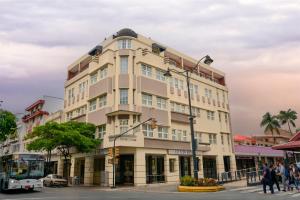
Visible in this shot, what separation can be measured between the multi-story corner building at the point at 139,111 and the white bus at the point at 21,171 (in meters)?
Result: 9.97

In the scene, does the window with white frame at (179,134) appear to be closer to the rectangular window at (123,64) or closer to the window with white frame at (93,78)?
the rectangular window at (123,64)

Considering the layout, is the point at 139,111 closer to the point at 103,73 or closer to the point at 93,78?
the point at 103,73

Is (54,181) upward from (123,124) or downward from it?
downward

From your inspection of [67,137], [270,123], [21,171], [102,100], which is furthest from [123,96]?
[270,123]

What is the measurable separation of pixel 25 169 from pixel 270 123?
72.3 meters

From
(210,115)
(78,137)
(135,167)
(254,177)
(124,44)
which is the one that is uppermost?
(124,44)

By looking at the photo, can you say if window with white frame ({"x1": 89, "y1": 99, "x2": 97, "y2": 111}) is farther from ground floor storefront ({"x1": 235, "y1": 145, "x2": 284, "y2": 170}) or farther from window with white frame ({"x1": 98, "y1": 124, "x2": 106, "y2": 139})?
ground floor storefront ({"x1": 235, "y1": 145, "x2": 284, "y2": 170})

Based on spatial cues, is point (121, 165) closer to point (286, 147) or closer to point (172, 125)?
point (172, 125)

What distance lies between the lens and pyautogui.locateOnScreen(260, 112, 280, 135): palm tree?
270 feet

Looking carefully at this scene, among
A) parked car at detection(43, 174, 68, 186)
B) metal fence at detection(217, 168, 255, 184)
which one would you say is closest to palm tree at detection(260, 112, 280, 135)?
metal fence at detection(217, 168, 255, 184)

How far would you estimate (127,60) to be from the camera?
3622cm

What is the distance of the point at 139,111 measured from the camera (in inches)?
1356

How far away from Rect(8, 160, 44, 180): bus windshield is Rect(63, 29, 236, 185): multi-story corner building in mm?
9838

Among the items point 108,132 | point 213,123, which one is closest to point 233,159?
point 213,123
